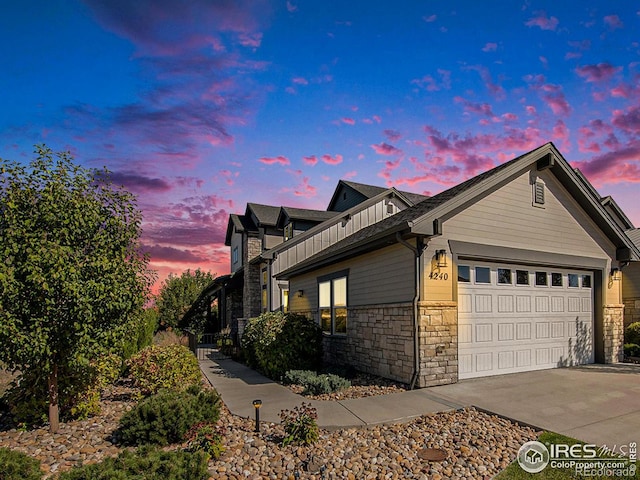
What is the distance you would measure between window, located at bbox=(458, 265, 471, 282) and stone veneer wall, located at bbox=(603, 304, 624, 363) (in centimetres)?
559

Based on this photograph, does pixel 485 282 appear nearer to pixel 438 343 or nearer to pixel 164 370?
pixel 438 343

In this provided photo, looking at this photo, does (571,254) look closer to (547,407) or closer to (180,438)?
(547,407)

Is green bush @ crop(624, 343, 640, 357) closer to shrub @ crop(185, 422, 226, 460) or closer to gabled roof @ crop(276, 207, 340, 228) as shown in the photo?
gabled roof @ crop(276, 207, 340, 228)

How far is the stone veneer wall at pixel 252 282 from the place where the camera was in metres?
20.8

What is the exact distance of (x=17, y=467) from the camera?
412 centimetres

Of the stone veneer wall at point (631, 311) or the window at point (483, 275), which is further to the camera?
the stone veneer wall at point (631, 311)

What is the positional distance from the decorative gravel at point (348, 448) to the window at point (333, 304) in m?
5.69

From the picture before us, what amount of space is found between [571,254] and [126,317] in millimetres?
11447

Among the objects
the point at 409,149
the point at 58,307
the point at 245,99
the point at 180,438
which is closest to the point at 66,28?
the point at 245,99

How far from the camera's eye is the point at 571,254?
11.2 m

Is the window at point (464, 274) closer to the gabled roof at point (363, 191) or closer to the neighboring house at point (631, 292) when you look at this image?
the neighboring house at point (631, 292)

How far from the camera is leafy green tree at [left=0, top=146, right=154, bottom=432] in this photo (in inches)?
220

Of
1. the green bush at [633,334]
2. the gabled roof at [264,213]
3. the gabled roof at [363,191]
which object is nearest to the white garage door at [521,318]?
the green bush at [633,334]

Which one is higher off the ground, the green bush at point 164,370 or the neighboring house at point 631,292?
the neighboring house at point 631,292
